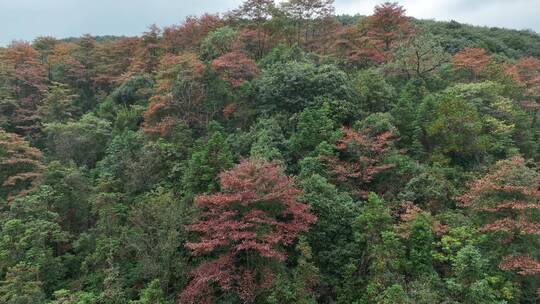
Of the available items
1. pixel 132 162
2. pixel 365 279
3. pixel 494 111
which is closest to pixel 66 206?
pixel 132 162

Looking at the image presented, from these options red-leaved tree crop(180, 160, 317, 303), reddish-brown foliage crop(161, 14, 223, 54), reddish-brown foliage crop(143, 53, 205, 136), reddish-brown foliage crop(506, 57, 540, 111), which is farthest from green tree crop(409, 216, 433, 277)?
reddish-brown foliage crop(161, 14, 223, 54)

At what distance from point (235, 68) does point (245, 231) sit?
12.7 metres

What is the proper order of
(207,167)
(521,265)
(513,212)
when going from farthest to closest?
(207,167) → (513,212) → (521,265)

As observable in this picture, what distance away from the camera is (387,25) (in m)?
28.8

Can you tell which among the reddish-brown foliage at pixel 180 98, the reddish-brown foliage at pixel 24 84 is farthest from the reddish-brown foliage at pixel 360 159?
the reddish-brown foliage at pixel 24 84

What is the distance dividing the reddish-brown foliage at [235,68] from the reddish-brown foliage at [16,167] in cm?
1124

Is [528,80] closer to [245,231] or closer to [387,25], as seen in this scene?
[387,25]

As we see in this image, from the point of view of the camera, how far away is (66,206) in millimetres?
18328

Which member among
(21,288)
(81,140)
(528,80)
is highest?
(528,80)

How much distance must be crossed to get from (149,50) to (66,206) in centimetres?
1775

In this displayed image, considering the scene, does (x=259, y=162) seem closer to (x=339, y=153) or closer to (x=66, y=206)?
(x=339, y=153)

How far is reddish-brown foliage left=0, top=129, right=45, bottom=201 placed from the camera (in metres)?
20.4

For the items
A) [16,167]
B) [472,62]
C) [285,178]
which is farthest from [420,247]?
[16,167]

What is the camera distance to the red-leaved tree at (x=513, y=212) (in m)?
12.3
